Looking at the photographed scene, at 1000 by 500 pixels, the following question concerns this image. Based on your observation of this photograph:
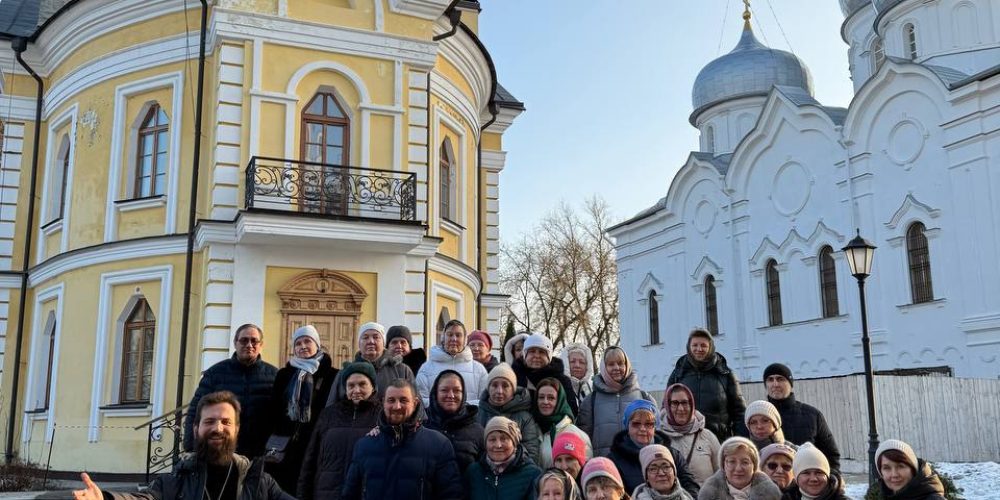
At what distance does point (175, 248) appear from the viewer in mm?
13188

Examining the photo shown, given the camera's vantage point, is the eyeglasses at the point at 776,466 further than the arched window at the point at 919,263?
No

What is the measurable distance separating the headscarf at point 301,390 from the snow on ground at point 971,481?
855 centimetres

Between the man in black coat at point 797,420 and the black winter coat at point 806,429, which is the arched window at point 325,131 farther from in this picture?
the black winter coat at point 806,429

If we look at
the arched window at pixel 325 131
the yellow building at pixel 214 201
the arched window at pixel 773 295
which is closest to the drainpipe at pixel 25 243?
the yellow building at pixel 214 201

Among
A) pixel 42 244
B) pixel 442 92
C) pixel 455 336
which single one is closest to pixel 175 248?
pixel 42 244

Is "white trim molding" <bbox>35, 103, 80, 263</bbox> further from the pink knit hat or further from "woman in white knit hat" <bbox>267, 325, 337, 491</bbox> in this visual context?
the pink knit hat

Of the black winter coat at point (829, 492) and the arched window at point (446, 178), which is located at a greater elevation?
the arched window at point (446, 178)

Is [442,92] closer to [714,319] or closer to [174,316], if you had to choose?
[174,316]

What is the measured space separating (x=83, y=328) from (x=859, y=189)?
18976 mm

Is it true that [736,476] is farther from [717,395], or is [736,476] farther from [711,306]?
[711,306]

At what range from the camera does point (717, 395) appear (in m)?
6.63

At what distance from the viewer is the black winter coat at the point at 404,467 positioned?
15.8ft

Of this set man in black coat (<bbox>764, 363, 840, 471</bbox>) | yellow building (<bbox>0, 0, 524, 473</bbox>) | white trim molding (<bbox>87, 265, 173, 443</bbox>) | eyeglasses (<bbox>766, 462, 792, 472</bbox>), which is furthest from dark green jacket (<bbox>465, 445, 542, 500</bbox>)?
white trim molding (<bbox>87, 265, 173, 443</bbox>)

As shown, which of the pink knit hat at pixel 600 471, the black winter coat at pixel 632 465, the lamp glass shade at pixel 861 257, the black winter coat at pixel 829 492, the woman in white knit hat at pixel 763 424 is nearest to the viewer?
the pink knit hat at pixel 600 471
